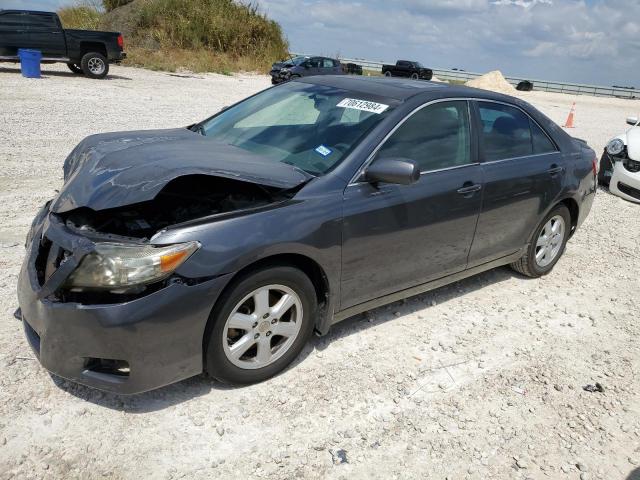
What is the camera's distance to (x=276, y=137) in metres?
3.71

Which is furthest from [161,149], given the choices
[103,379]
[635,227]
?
[635,227]

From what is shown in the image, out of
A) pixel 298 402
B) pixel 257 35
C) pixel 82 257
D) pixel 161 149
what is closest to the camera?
pixel 82 257

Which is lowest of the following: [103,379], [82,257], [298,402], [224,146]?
[298,402]

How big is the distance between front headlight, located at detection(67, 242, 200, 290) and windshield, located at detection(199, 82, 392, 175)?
1.11m

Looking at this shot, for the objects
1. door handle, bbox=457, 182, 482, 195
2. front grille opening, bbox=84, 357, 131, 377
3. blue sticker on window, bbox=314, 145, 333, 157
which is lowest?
front grille opening, bbox=84, 357, 131, 377

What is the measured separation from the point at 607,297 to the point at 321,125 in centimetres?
314

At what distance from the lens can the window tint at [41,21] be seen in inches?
667

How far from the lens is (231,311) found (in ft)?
9.14

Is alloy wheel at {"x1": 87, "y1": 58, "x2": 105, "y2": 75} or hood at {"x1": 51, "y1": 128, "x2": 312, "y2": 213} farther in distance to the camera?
alloy wheel at {"x1": 87, "y1": 58, "x2": 105, "y2": 75}

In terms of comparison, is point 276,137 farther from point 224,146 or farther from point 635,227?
point 635,227

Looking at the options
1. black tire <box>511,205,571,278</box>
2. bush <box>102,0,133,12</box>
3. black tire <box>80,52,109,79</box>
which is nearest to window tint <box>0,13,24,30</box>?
black tire <box>80,52,109,79</box>

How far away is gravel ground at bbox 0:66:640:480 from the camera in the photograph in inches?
102

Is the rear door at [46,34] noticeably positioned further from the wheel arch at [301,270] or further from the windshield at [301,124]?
the wheel arch at [301,270]

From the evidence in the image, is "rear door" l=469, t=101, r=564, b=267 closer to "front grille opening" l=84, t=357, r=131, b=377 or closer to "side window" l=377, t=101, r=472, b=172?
"side window" l=377, t=101, r=472, b=172
